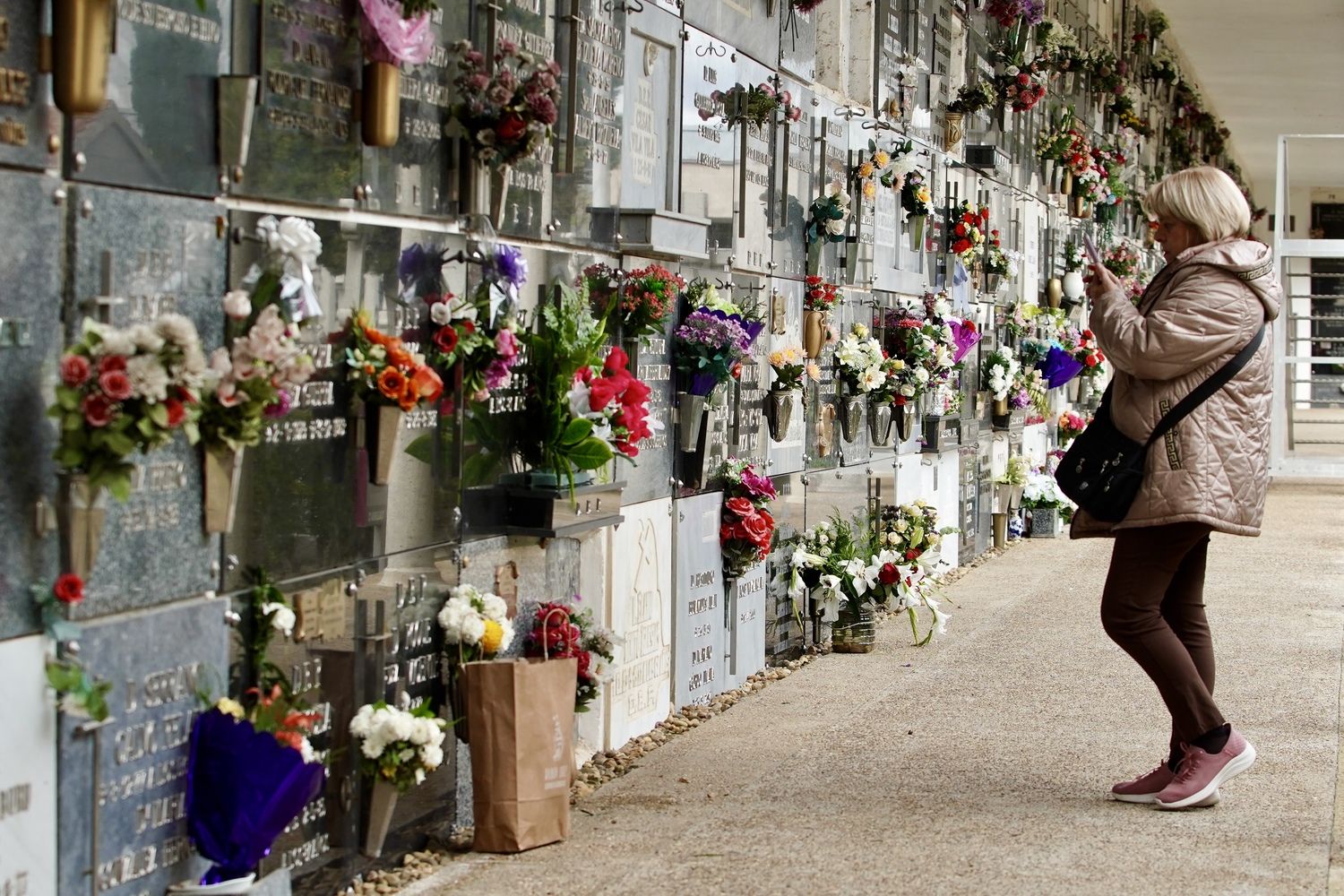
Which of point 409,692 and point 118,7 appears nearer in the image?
point 118,7

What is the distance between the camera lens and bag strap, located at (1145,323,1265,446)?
4.30 metres

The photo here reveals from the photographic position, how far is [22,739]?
278 cm

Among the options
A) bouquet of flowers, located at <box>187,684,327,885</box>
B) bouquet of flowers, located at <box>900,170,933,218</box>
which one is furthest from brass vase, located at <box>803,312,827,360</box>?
bouquet of flowers, located at <box>187,684,327,885</box>

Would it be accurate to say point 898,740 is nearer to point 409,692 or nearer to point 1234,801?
point 1234,801

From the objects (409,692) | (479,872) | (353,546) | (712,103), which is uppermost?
(712,103)

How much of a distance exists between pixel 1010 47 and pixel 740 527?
6005 millimetres

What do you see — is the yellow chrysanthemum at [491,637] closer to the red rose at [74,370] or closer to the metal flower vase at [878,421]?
the red rose at [74,370]

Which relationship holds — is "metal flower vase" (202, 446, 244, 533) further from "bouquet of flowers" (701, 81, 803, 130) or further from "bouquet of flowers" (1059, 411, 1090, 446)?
"bouquet of flowers" (1059, 411, 1090, 446)

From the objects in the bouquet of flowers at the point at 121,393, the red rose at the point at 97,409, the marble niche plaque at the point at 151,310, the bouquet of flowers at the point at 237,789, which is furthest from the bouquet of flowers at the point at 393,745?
the red rose at the point at 97,409

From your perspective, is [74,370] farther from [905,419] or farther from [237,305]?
[905,419]

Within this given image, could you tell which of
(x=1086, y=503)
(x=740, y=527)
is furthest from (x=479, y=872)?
(x=740, y=527)

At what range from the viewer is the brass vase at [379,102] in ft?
11.9

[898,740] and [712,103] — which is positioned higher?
[712,103]

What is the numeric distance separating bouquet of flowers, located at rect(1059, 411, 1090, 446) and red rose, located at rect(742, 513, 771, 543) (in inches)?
283
